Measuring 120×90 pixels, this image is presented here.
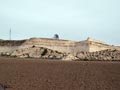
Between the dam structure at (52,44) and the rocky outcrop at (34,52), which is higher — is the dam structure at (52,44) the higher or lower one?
the higher one

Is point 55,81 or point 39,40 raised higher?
point 39,40

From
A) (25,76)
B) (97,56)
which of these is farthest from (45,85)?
(97,56)

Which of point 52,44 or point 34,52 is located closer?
point 34,52

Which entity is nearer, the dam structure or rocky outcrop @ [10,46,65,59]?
rocky outcrop @ [10,46,65,59]

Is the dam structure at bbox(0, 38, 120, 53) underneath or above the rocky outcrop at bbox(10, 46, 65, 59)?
above

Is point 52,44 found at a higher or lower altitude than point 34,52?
higher

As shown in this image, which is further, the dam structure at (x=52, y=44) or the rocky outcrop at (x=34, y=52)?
the dam structure at (x=52, y=44)

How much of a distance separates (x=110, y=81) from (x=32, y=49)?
3908 cm

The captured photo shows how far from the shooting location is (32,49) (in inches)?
1909

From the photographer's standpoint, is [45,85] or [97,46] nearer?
[45,85]

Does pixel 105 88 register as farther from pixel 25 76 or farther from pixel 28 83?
pixel 25 76

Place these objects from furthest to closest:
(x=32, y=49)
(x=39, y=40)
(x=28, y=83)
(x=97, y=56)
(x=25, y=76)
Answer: (x=39, y=40) < (x=32, y=49) < (x=97, y=56) < (x=25, y=76) < (x=28, y=83)

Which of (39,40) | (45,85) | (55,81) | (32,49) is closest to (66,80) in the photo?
(55,81)

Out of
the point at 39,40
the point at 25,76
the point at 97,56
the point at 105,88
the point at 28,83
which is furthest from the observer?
the point at 39,40
